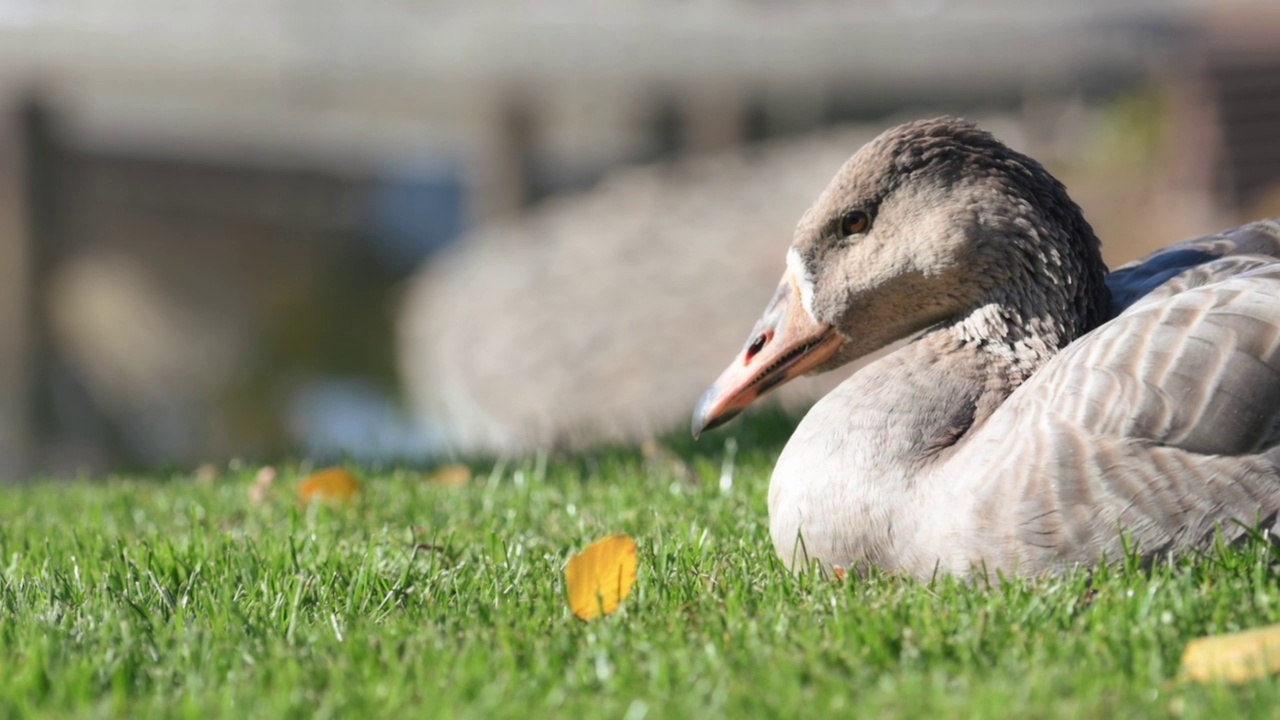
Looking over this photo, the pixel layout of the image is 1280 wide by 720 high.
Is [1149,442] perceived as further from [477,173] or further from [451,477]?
[477,173]

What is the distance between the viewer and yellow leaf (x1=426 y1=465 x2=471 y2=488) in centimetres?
532

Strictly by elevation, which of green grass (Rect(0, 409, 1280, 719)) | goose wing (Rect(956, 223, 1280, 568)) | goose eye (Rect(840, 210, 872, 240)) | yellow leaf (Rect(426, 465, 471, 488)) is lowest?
yellow leaf (Rect(426, 465, 471, 488))

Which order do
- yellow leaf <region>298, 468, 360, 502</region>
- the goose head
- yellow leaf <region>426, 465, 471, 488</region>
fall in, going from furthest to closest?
yellow leaf <region>426, 465, 471, 488</region> < yellow leaf <region>298, 468, 360, 502</region> < the goose head

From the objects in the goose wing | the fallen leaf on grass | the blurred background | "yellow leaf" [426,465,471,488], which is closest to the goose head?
the goose wing

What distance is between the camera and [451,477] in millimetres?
5496

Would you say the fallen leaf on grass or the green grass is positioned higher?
the green grass

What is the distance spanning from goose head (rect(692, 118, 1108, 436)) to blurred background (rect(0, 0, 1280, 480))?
6732 mm

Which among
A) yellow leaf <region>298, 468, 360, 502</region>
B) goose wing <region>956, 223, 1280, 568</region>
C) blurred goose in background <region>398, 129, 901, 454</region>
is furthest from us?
blurred goose in background <region>398, 129, 901, 454</region>

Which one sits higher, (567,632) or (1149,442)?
(1149,442)

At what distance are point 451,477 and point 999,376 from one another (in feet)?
8.73

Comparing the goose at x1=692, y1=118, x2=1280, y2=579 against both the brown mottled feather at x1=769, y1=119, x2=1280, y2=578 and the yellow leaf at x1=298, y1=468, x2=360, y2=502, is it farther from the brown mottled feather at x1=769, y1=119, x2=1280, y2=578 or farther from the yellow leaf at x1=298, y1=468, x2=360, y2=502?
the yellow leaf at x1=298, y1=468, x2=360, y2=502

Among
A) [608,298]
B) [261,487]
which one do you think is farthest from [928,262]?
[608,298]

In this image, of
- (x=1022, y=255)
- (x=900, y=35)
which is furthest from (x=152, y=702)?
(x=900, y=35)

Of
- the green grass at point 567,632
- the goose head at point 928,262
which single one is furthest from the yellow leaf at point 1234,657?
the goose head at point 928,262
